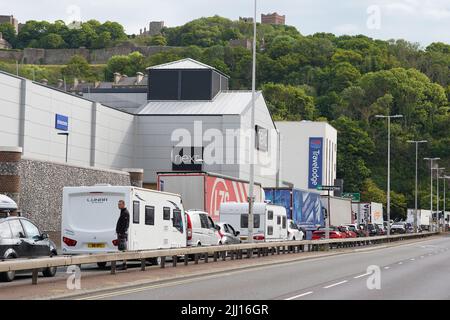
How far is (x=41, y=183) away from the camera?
135ft

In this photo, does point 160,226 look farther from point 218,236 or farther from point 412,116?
point 412,116

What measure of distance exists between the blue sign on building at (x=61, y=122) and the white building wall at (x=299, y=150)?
58451 mm

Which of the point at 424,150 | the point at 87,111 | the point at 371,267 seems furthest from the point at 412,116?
the point at 371,267

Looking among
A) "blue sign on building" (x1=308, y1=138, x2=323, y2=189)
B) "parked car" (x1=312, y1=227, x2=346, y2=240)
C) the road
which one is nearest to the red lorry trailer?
the road

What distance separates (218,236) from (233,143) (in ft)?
135

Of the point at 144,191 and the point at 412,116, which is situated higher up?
the point at 412,116

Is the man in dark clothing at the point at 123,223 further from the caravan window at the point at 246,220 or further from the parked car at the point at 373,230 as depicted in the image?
the parked car at the point at 373,230

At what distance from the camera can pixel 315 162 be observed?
4818 inches

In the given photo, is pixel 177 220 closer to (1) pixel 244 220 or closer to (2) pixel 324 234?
(1) pixel 244 220

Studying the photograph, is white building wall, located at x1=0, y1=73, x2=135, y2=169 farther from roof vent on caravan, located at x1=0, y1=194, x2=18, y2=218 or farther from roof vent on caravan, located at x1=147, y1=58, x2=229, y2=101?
roof vent on caravan, located at x1=0, y1=194, x2=18, y2=218

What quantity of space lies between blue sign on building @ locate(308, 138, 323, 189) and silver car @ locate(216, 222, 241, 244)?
7993cm

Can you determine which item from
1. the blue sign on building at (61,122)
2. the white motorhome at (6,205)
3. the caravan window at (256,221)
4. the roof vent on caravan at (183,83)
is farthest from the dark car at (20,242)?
the roof vent on caravan at (183,83)

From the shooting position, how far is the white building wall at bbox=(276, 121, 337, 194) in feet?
399
